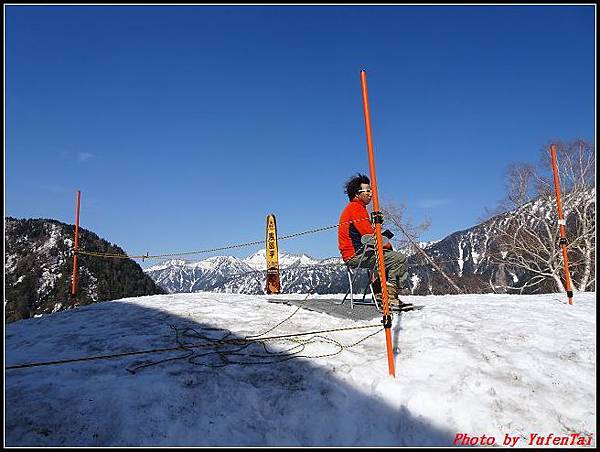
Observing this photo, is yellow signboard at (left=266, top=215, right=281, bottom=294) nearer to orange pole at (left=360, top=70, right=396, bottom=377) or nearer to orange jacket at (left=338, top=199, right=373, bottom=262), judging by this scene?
orange jacket at (left=338, top=199, right=373, bottom=262)

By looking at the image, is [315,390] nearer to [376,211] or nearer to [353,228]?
[376,211]

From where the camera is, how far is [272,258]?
1298 cm

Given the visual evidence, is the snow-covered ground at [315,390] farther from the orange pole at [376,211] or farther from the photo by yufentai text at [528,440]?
the orange pole at [376,211]

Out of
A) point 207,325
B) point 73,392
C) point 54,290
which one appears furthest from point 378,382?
point 54,290

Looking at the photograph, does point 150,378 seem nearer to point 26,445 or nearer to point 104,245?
point 26,445

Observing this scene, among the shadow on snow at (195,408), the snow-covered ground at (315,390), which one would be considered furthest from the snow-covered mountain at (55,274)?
the shadow on snow at (195,408)

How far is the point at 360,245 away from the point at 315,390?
3838mm

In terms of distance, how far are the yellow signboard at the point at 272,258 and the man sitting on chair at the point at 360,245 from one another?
558 cm

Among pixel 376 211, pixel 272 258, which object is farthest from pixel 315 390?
pixel 272 258

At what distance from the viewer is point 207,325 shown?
20.1ft

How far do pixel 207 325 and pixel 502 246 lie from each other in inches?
1038

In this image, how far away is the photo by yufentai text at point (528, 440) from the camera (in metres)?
2.83

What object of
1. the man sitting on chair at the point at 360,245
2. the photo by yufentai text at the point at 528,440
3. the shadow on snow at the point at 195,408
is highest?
the man sitting on chair at the point at 360,245

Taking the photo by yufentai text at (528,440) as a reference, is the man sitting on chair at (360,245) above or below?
above
